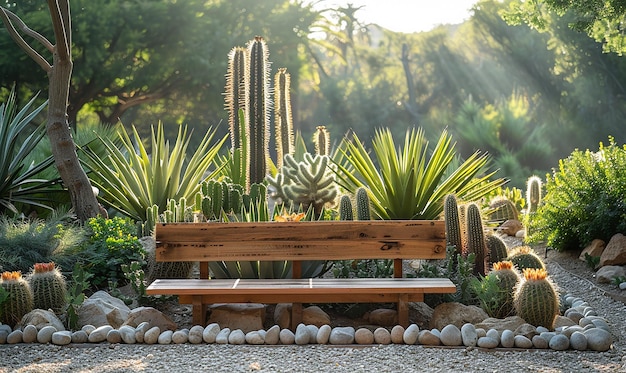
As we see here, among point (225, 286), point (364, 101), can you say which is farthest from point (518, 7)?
point (364, 101)

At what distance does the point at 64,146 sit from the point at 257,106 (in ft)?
8.01

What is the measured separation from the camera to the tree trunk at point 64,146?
7.70 metres

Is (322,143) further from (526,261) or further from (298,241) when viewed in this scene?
(298,241)

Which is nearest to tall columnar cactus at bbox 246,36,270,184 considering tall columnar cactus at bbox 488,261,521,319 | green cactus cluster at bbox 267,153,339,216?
green cactus cluster at bbox 267,153,339,216

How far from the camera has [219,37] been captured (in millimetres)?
25594

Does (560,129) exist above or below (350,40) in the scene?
below

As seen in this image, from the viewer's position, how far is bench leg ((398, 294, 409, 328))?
5418 millimetres

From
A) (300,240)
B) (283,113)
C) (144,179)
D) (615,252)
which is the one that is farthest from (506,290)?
(283,113)

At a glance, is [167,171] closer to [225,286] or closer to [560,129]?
[225,286]

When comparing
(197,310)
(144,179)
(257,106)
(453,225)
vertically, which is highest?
(257,106)

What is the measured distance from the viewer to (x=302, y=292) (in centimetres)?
529

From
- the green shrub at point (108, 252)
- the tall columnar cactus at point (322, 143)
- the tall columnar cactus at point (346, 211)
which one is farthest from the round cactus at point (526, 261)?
the tall columnar cactus at point (322, 143)

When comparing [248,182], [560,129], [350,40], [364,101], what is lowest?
[248,182]

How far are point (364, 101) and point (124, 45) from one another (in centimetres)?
1267
